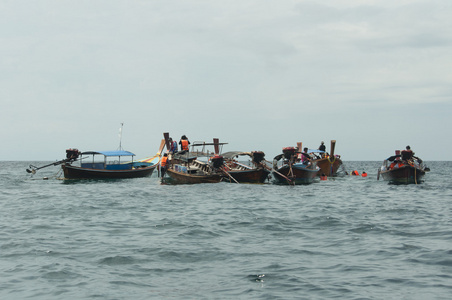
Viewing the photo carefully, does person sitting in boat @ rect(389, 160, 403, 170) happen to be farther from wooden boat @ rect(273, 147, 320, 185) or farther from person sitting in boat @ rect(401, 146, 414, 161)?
wooden boat @ rect(273, 147, 320, 185)

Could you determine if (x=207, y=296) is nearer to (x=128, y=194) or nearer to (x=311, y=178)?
(x=128, y=194)

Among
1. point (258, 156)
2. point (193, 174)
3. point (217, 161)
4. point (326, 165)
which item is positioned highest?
point (258, 156)

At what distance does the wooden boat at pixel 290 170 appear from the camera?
33.8m

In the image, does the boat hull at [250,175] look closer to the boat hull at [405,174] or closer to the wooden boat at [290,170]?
the wooden boat at [290,170]

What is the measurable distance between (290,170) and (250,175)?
305 cm

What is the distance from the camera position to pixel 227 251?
11.7m

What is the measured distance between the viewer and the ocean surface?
28.4 feet

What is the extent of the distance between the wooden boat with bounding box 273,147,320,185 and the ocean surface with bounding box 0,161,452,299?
1234cm

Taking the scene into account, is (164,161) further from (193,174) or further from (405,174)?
(405,174)

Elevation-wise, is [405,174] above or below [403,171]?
below

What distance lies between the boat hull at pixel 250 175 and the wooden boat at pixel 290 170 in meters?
1.14

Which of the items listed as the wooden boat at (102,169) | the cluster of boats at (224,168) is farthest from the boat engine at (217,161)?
the wooden boat at (102,169)

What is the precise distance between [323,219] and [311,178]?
67.4 feet

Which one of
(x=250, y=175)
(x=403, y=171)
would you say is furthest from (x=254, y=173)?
(x=403, y=171)
